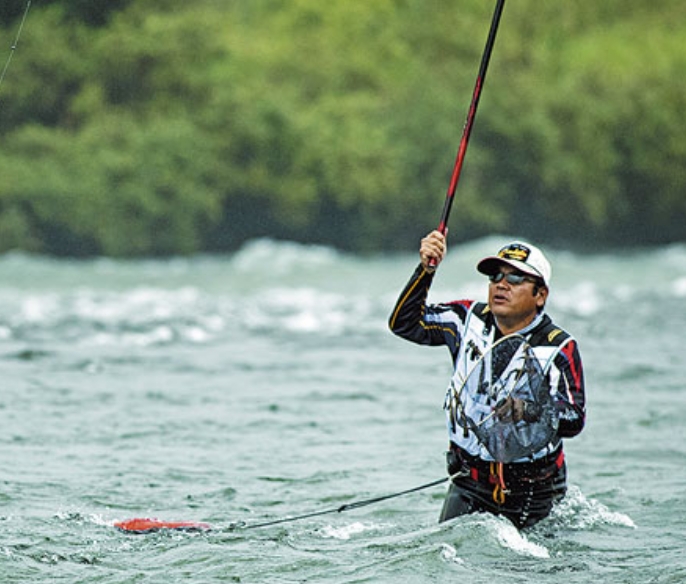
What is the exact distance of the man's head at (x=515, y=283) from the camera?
21.0 ft

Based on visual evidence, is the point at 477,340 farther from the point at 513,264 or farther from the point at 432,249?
the point at 432,249

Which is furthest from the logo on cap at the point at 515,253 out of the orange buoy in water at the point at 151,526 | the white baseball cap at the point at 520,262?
the orange buoy in water at the point at 151,526

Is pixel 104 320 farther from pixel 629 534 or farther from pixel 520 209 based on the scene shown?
pixel 520 209

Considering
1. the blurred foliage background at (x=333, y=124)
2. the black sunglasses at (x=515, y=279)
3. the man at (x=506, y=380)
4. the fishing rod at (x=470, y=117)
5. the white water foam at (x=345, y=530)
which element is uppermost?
the blurred foliage background at (x=333, y=124)

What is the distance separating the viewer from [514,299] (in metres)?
6.42

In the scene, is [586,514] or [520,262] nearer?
[520,262]

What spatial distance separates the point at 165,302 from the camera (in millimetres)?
22844

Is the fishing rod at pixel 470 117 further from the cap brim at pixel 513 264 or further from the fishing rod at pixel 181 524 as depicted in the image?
the fishing rod at pixel 181 524

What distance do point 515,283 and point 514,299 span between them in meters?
0.07

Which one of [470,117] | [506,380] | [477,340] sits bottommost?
[506,380]

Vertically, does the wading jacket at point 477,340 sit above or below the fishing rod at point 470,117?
below

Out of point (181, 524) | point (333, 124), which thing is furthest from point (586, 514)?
point (333, 124)

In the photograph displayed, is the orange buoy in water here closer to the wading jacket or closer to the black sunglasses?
the wading jacket

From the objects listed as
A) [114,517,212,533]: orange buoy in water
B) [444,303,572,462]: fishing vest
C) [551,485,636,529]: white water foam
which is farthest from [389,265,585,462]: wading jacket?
[114,517,212,533]: orange buoy in water
